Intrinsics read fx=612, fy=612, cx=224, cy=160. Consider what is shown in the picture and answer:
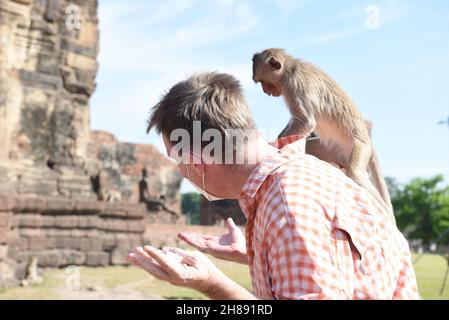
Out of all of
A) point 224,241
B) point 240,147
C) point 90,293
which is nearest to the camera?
point 240,147

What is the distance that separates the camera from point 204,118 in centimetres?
173

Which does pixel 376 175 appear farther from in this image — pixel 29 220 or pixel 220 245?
pixel 29 220

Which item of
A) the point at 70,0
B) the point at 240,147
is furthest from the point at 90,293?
the point at 70,0

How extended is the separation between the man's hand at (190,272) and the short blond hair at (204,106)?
1.28 ft

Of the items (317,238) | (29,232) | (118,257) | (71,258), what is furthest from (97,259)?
(317,238)

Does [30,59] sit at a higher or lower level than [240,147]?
higher

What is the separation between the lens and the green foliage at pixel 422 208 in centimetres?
5844

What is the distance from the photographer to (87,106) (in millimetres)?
18172

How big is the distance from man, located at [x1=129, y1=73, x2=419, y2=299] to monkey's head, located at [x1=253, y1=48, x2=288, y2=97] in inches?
80.7

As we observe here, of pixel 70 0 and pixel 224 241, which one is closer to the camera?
pixel 224 241

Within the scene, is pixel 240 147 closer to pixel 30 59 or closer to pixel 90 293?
pixel 90 293

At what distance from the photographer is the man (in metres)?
1.52
